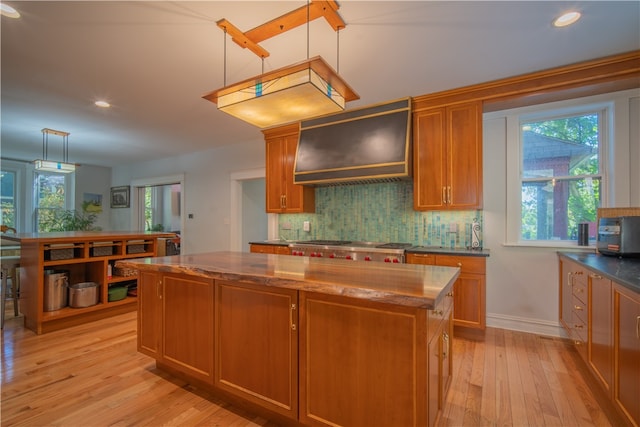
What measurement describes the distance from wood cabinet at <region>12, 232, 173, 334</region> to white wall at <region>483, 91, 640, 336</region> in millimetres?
4183

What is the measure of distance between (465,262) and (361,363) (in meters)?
1.98

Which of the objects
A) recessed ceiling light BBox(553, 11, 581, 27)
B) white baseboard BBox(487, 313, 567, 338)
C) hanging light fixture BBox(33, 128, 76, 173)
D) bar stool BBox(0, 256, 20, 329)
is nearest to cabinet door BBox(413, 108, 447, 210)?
recessed ceiling light BBox(553, 11, 581, 27)

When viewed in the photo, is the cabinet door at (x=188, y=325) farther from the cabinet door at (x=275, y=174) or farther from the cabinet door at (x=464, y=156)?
the cabinet door at (x=464, y=156)

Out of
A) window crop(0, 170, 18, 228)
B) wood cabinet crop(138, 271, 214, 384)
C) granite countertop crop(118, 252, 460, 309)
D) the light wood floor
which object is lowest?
the light wood floor

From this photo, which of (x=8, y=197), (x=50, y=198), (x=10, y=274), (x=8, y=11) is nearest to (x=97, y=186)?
(x=50, y=198)

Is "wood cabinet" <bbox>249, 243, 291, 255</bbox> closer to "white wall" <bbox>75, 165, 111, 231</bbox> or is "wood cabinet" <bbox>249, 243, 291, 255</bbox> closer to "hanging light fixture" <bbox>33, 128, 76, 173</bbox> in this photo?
"hanging light fixture" <bbox>33, 128, 76, 173</bbox>

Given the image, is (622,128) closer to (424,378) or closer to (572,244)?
(572,244)

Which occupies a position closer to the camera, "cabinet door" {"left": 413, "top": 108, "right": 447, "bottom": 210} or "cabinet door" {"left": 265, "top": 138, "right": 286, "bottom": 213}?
"cabinet door" {"left": 413, "top": 108, "right": 447, "bottom": 210}

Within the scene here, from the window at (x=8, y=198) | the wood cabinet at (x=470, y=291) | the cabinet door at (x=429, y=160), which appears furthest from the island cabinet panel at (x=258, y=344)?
the window at (x=8, y=198)

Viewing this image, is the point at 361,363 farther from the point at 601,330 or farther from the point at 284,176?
the point at 284,176

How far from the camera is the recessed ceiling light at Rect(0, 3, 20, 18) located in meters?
1.83

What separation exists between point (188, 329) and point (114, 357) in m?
1.13

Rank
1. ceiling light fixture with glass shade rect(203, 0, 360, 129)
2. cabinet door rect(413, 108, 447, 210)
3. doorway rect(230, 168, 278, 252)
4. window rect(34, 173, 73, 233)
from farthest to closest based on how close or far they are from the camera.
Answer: window rect(34, 173, 73, 233), doorway rect(230, 168, 278, 252), cabinet door rect(413, 108, 447, 210), ceiling light fixture with glass shade rect(203, 0, 360, 129)

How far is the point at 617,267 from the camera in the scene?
6.41 feet
